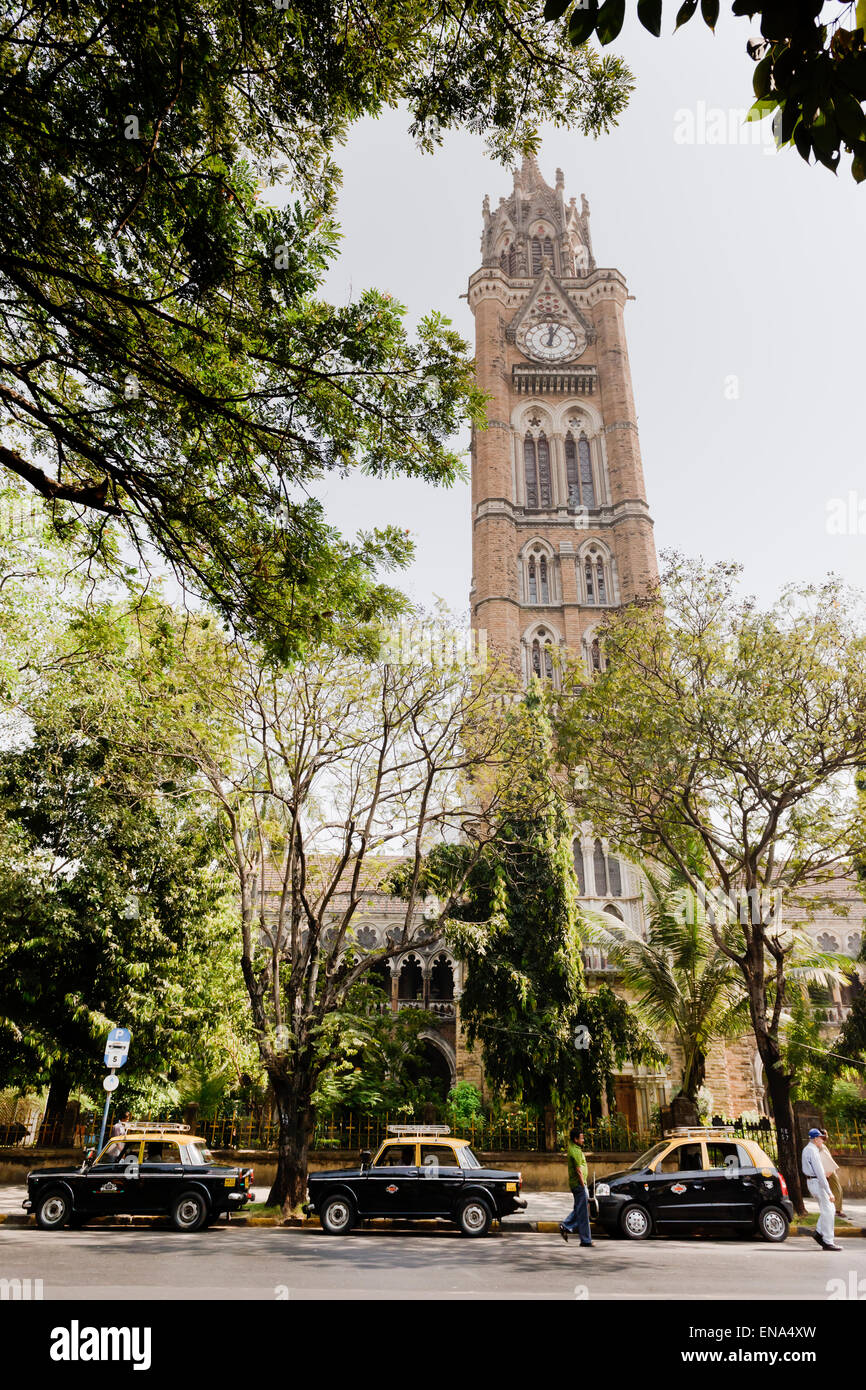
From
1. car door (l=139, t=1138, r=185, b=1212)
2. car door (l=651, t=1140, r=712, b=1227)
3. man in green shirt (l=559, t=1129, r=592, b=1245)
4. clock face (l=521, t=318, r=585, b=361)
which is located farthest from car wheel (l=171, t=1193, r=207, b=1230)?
clock face (l=521, t=318, r=585, b=361)

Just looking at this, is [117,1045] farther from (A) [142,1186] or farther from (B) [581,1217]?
(B) [581,1217]

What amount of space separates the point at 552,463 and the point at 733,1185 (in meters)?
35.8

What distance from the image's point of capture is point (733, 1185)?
433 inches

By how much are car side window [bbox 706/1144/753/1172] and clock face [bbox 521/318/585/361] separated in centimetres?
4022

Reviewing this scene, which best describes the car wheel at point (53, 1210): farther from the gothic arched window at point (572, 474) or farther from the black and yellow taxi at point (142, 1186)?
the gothic arched window at point (572, 474)

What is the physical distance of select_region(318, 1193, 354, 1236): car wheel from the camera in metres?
10.8

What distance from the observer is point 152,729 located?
1350cm

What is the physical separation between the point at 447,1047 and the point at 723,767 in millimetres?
18676

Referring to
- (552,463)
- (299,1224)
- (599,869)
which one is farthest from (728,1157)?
(552,463)

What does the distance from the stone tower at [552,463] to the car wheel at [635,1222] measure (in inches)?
980

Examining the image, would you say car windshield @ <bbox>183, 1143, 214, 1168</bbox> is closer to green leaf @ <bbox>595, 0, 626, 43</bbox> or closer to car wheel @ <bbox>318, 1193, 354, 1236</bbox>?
car wheel @ <bbox>318, 1193, 354, 1236</bbox>

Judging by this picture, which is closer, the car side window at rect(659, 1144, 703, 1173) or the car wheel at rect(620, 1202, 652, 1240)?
the car wheel at rect(620, 1202, 652, 1240)

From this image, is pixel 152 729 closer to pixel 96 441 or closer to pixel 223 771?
pixel 223 771
